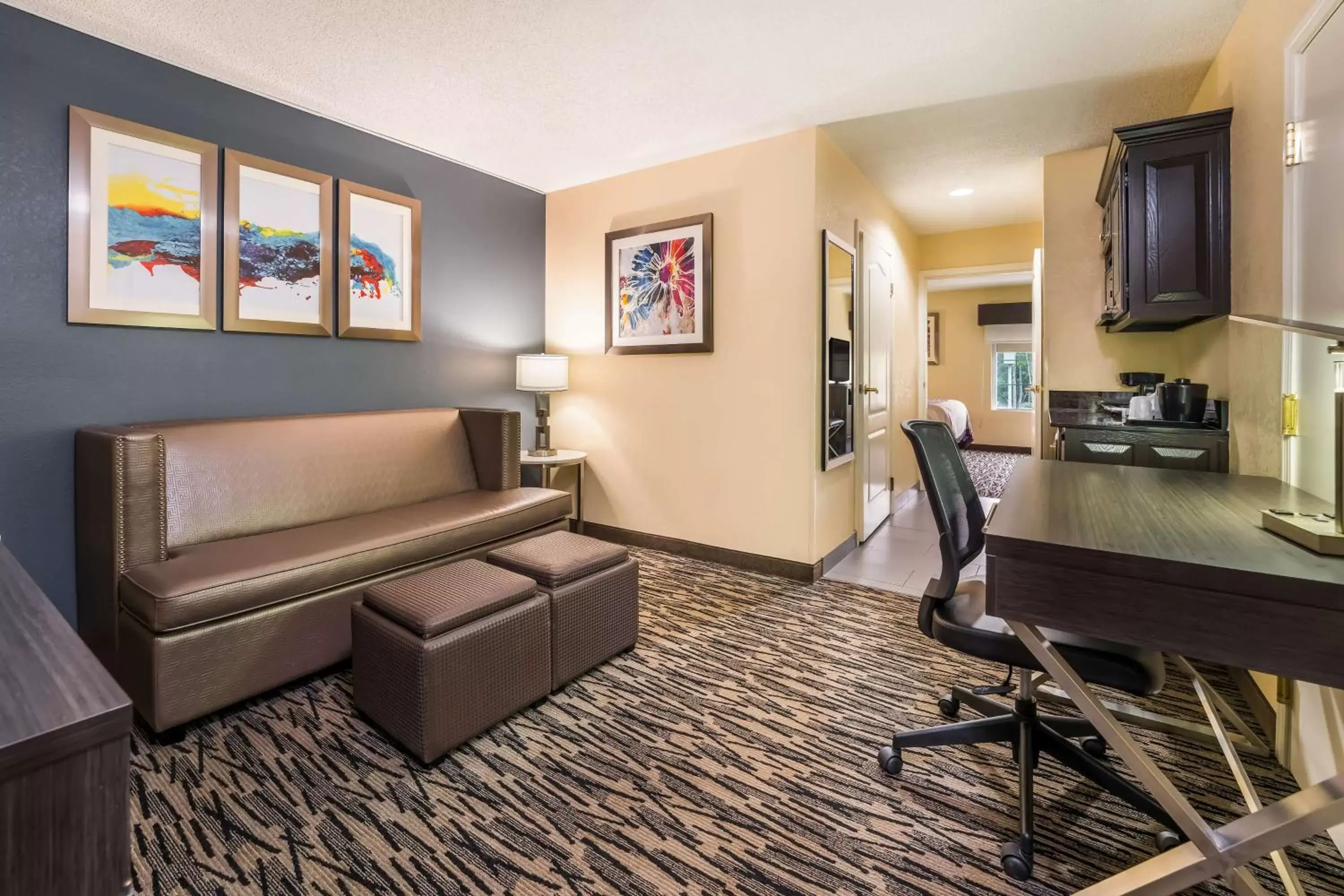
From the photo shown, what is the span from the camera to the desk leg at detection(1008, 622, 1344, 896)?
95 centimetres

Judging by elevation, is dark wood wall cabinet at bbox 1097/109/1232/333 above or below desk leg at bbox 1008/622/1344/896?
above

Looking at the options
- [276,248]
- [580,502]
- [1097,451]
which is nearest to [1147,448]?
[1097,451]

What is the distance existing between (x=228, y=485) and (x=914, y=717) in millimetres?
2869

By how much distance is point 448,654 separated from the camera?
1726 millimetres

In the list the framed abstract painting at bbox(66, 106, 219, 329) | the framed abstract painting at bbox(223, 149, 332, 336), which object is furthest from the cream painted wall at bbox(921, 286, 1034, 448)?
the framed abstract painting at bbox(66, 106, 219, 329)

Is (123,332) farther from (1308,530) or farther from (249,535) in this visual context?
(1308,530)

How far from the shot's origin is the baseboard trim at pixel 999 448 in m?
8.86

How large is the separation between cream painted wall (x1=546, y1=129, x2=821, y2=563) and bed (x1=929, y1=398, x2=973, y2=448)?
185 inches

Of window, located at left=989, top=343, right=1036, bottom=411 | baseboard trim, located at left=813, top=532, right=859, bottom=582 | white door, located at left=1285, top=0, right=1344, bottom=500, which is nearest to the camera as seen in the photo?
white door, located at left=1285, top=0, right=1344, bottom=500

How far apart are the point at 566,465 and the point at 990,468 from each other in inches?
221

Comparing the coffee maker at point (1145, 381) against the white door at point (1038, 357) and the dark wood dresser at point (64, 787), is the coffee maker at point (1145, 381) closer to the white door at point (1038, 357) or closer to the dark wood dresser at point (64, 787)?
the white door at point (1038, 357)

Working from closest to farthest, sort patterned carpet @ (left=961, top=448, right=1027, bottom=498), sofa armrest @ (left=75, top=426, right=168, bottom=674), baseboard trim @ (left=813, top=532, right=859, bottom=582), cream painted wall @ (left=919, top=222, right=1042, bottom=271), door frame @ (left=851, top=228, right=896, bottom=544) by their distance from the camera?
sofa armrest @ (left=75, top=426, right=168, bottom=674) < baseboard trim @ (left=813, top=532, right=859, bottom=582) < door frame @ (left=851, top=228, right=896, bottom=544) < cream painted wall @ (left=919, top=222, right=1042, bottom=271) < patterned carpet @ (left=961, top=448, right=1027, bottom=498)

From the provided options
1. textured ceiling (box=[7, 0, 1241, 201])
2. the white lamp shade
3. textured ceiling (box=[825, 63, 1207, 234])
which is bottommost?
the white lamp shade

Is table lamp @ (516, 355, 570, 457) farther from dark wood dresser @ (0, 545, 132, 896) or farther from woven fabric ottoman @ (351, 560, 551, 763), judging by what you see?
dark wood dresser @ (0, 545, 132, 896)
